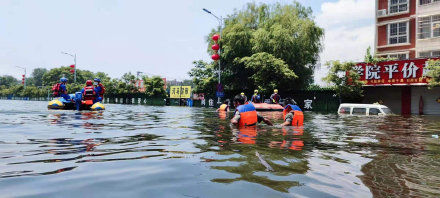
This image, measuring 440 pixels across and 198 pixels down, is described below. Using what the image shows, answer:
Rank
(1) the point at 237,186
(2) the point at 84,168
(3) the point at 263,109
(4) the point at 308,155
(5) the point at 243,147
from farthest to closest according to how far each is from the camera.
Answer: (3) the point at 263,109, (5) the point at 243,147, (4) the point at 308,155, (2) the point at 84,168, (1) the point at 237,186

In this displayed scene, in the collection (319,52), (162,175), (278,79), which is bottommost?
(162,175)

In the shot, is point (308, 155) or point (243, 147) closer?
point (308, 155)

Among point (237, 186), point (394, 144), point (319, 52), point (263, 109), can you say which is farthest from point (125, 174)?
point (319, 52)

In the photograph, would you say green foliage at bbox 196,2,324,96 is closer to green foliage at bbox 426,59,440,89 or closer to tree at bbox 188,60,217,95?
tree at bbox 188,60,217,95

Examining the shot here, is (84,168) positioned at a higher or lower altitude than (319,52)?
lower

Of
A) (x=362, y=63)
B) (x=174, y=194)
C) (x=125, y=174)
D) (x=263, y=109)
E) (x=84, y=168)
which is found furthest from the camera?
(x=362, y=63)

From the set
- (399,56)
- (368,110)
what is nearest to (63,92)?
(368,110)

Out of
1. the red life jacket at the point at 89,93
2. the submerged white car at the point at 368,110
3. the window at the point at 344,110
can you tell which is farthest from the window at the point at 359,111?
the red life jacket at the point at 89,93

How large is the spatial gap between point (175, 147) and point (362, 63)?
23.1 meters

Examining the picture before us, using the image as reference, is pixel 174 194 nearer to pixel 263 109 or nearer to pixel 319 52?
pixel 263 109

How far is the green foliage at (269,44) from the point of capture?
26625 millimetres

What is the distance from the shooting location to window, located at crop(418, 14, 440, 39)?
2248cm

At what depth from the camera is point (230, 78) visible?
3103 cm

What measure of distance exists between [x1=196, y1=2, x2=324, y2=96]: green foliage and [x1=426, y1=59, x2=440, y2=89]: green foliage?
9438mm
